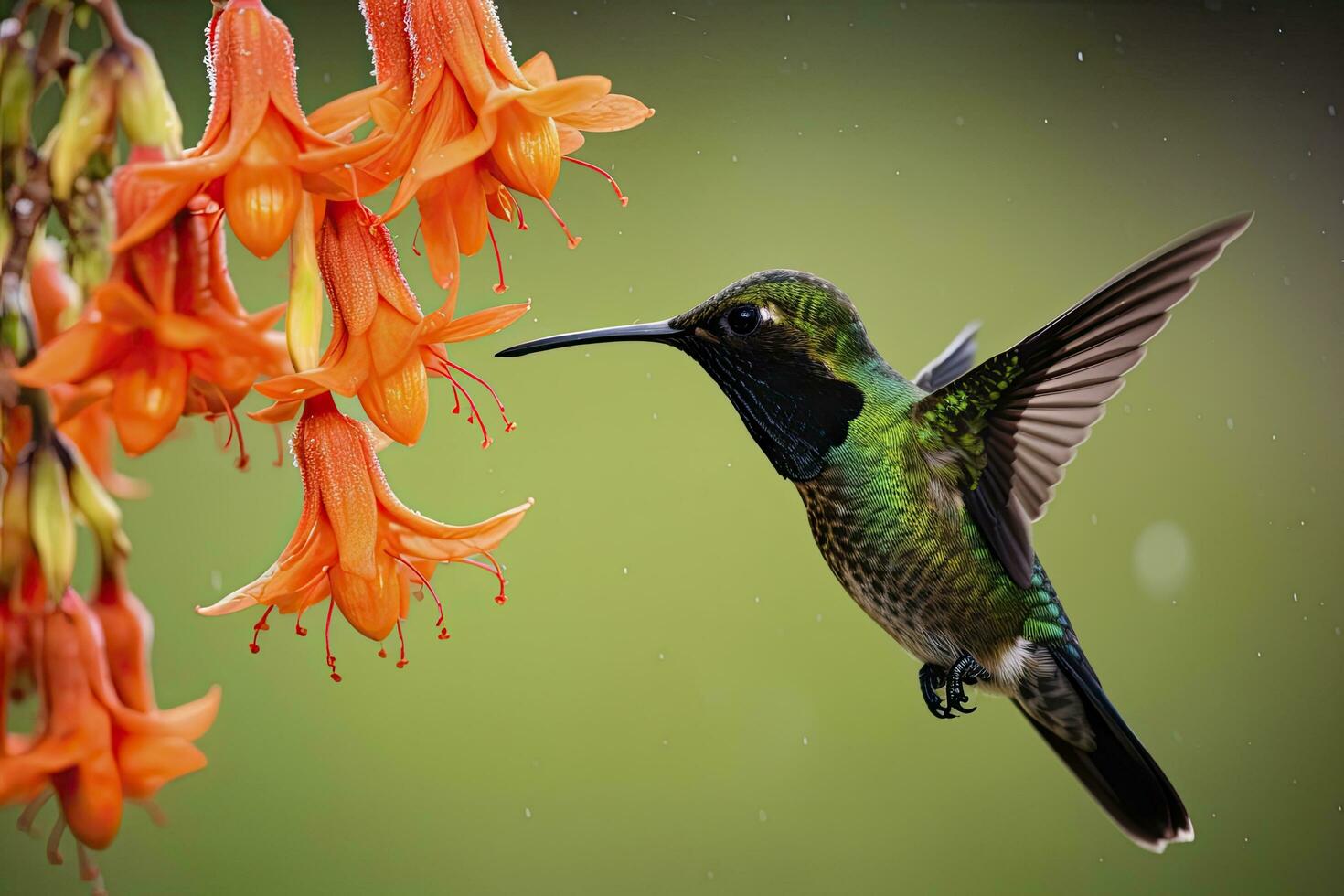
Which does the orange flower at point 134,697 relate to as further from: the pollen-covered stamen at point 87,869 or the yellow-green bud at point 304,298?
the yellow-green bud at point 304,298

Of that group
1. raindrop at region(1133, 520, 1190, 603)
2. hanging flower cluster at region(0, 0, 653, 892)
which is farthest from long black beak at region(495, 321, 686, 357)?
raindrop at region(1133, 520, 1190, 603)

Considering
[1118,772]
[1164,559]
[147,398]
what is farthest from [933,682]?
[1164,559]

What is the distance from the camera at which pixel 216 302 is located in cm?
55

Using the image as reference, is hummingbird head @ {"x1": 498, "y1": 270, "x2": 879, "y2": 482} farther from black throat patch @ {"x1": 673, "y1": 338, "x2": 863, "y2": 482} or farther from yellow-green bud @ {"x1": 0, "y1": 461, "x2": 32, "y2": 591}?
yellow-green bud @ {"x1": 0, "y1": 461, "x2": 32, "y2": 591}

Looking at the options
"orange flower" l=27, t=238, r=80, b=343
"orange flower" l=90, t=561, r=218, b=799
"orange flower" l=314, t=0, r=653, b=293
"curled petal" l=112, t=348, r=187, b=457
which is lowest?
"orange flower" l=90, t=561, r=218, b=799

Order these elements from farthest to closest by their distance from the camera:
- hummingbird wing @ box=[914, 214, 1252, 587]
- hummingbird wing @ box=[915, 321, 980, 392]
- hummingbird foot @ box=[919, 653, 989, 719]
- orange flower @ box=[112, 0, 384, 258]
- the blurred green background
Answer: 1. the blurred green background
2. hummingbird wing @ box=[915, 321, 980, 392]
3. hummingbird foot @ box=[919, 653, 989, 719]
4. hummingbird wing @ box=[914, 214, 1252, 587]
5. orange flower @ box=[112, 0, 384, 258]

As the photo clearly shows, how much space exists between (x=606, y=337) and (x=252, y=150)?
0.28 metres

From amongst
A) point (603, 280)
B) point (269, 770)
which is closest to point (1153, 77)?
point (603, 280)

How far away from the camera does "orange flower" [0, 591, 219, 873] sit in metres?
0.53

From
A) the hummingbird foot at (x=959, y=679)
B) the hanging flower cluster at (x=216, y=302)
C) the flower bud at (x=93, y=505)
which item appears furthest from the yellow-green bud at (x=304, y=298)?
the hummingbird foot at (x=959, y=679)

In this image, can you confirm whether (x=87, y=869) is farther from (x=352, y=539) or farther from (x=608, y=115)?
(x=608, y=115)

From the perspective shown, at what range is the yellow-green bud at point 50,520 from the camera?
0.54m

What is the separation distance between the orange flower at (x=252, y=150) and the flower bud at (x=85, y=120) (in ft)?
0.10

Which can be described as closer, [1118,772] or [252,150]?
[252,150]
